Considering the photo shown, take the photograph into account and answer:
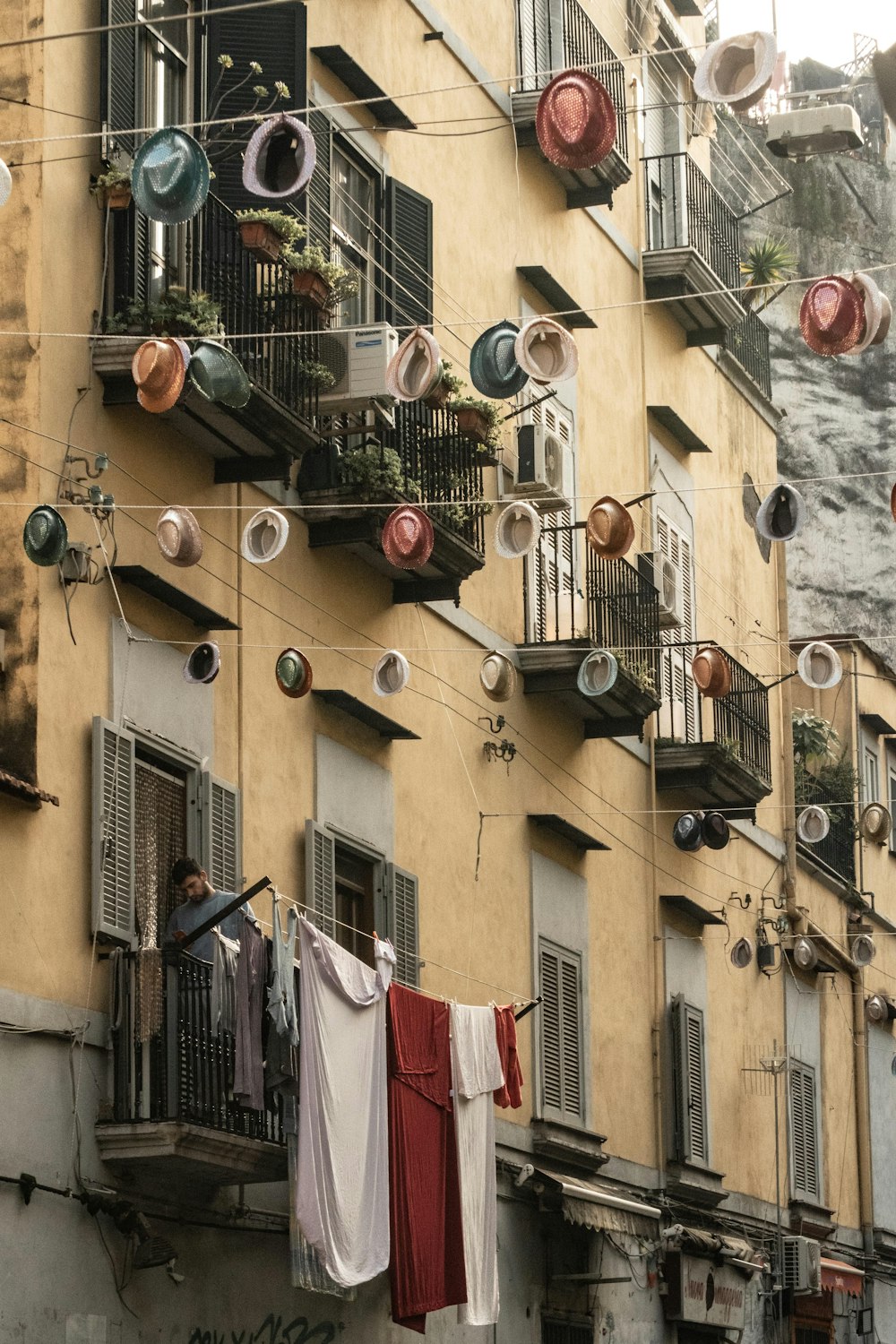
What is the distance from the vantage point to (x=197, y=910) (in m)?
13.5

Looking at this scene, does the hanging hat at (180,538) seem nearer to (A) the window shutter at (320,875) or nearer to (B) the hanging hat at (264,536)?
(B) the hanging hat at (264,536)

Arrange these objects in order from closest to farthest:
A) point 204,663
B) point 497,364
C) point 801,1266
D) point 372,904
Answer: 1. point 497,364
2. point 204,663
3. point 372,904
4. point 801,1266

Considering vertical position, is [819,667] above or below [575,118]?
below

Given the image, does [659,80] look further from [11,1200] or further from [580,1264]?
[11,1200]

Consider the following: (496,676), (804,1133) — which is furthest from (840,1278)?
(496,676)

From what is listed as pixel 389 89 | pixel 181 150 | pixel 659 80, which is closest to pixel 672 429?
pixel 659 80

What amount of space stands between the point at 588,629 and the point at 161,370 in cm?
844

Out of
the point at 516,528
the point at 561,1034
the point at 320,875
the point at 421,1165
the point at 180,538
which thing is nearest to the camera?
the point at 180,538

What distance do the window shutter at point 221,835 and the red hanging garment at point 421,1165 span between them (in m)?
1.26

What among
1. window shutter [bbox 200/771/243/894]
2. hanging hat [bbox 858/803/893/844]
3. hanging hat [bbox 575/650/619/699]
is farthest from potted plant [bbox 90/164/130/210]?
hanging hat [bbox 858/803/893/844]

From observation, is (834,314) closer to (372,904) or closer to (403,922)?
(372,904)

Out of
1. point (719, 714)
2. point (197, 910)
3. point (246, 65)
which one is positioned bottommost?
point (197, 910)

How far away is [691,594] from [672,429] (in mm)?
1647

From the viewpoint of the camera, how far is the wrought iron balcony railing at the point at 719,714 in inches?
910
